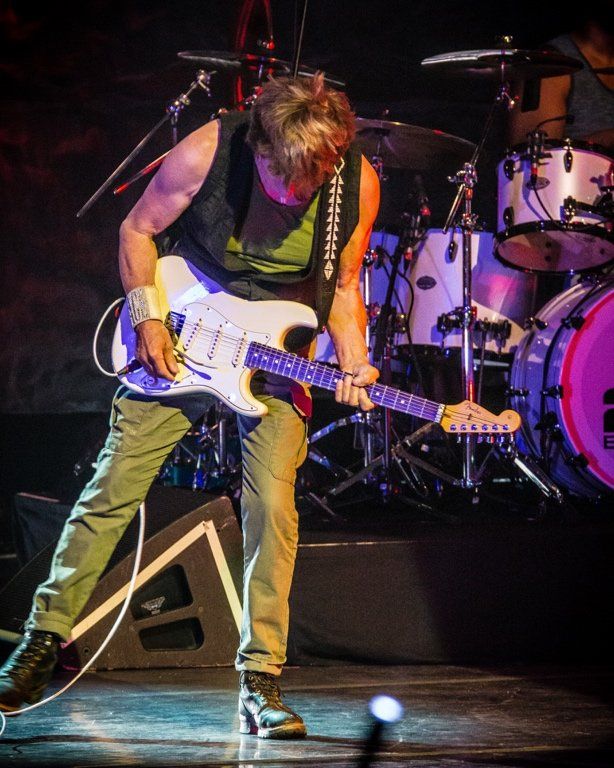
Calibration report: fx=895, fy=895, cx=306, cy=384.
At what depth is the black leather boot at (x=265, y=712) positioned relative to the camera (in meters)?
2.66

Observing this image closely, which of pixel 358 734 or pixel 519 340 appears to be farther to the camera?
pixel 519 340

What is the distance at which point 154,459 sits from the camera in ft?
9.99

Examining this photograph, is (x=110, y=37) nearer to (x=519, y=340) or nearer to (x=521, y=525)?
(x=519, y=340)

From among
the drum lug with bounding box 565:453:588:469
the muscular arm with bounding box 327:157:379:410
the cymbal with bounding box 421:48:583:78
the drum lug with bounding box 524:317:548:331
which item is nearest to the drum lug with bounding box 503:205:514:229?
the drum lug with bounding box 524:317:548:331

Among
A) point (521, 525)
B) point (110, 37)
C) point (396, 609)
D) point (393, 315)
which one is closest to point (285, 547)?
point (396, 609)

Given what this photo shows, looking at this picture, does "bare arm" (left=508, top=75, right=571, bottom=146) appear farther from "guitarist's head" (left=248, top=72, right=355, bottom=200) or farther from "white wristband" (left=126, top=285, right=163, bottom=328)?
"white wristband" (left=126, top=285, right=163, bottom=328)

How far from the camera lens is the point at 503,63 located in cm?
468

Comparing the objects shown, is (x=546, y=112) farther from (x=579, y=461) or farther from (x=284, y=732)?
(x=284, y=732)

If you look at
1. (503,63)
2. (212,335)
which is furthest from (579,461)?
(212,335)

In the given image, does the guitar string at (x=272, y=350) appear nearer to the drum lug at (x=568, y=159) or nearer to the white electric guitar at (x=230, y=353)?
the white electric guitar at (x=230, y=353)

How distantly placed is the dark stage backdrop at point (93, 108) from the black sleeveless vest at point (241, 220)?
335cm

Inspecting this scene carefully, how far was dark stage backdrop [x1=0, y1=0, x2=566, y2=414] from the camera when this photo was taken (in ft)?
20.1

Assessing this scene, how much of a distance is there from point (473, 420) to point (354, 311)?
1.87 ft

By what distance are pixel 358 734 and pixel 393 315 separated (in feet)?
9.16
